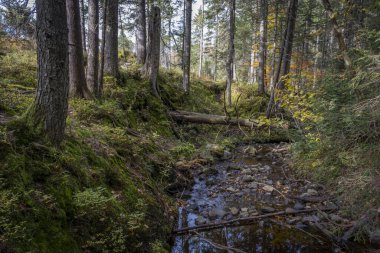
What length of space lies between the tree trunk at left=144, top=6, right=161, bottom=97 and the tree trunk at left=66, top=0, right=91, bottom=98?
3727mm

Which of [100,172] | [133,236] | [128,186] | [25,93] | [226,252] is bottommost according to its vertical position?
[226,252]

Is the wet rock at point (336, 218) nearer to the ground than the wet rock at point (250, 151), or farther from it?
nearer to the ground

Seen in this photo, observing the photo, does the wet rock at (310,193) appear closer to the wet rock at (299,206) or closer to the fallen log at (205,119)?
the wet rock at (299,206)

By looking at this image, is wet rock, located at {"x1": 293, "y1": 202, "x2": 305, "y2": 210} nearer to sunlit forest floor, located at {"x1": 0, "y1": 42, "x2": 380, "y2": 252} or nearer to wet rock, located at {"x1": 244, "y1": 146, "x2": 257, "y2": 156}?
sunlit forest floor, located at {"x1": 0, "y1": 42, "x2": 380, "y2": 252}

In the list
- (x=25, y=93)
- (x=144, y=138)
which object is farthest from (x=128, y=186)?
(x=25, y=93)

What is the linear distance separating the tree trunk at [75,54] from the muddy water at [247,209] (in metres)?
4.42

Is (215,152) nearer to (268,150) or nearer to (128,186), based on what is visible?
(268,150)

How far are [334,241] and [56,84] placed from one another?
526 cm

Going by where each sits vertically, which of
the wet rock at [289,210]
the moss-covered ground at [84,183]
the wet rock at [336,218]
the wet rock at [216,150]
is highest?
the moss-covered ground at [84,183]

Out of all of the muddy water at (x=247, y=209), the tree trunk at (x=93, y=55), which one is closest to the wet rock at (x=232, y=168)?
the muddy water at (x=247, y=209)

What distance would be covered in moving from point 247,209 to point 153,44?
25.8ft

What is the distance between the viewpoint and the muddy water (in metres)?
4.30

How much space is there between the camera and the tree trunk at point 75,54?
6.92 m

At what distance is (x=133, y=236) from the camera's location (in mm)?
3438
